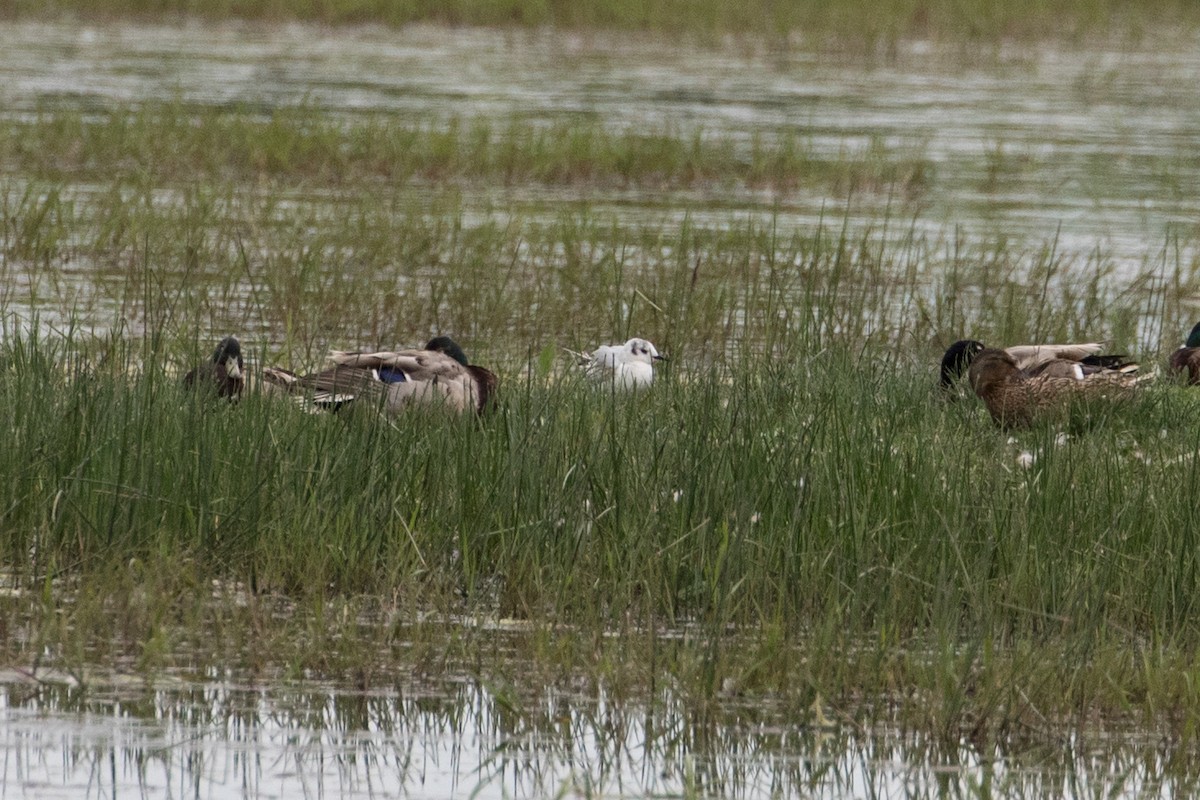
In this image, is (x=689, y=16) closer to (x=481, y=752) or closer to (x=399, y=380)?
(x=399, y=380)

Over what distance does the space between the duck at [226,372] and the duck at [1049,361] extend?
9.54ft

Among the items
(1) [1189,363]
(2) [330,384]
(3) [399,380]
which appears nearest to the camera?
(2) [330,384]

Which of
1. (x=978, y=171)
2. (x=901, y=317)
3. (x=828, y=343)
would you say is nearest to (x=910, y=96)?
(x=978, y=171)

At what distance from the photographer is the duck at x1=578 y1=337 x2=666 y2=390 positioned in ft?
26.6

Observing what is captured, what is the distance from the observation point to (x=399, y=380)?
295 inches

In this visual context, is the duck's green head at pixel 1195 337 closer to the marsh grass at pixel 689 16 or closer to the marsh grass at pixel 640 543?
the marsh grass at pixel 640 543

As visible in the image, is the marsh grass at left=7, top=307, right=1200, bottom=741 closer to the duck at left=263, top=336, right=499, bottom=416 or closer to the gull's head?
the duck at left=263, top=336, right=499, bottom=416

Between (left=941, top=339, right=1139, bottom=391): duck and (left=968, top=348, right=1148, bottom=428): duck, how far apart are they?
6 centimetres

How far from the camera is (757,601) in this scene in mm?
5199

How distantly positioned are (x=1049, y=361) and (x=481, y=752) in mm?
4455

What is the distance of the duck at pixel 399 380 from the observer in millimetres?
7074

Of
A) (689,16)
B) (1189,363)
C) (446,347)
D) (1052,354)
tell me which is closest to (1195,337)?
(1189,363)

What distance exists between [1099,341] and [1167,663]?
604cm

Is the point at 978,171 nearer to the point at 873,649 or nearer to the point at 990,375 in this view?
the point at 990,375
